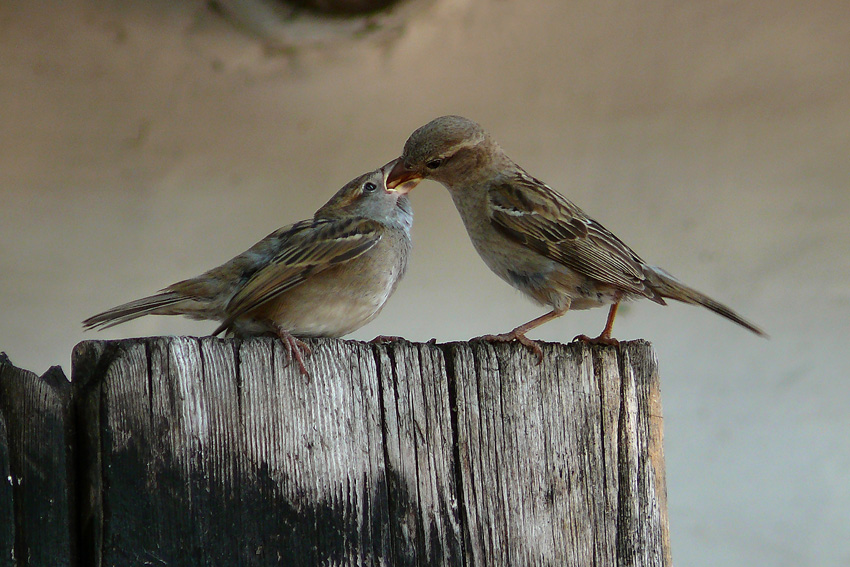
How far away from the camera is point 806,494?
14.5 ft

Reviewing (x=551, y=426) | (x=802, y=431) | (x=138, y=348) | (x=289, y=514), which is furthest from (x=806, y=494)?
(x=138, y=348)

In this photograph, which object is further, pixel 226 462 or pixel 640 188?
pixel 640 188

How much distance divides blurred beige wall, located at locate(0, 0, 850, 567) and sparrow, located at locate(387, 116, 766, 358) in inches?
48.4

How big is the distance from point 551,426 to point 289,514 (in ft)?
1.89

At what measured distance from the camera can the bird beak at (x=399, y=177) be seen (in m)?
3.31

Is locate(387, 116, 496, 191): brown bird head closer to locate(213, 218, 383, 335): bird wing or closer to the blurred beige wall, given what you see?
locate(213, 218, 383, 335): bird wing

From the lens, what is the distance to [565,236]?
3086 millimetres

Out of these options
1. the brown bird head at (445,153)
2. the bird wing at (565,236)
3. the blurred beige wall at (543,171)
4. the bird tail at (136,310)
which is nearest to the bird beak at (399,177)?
the brown bird head at (445,153)

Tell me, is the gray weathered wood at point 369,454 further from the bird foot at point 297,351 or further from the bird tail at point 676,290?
the bird tail at point 676,290

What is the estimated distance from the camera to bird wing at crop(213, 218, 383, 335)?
2.71 meters

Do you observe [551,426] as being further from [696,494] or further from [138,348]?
[696,494]

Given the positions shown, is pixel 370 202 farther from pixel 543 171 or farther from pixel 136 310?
pixel 543 171

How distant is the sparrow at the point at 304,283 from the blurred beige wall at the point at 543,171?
1.55 meters

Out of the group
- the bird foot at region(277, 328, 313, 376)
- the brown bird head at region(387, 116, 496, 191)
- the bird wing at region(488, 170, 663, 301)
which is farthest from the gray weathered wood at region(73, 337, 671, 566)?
the brown bird head at region(387, 116, 496, 191)
